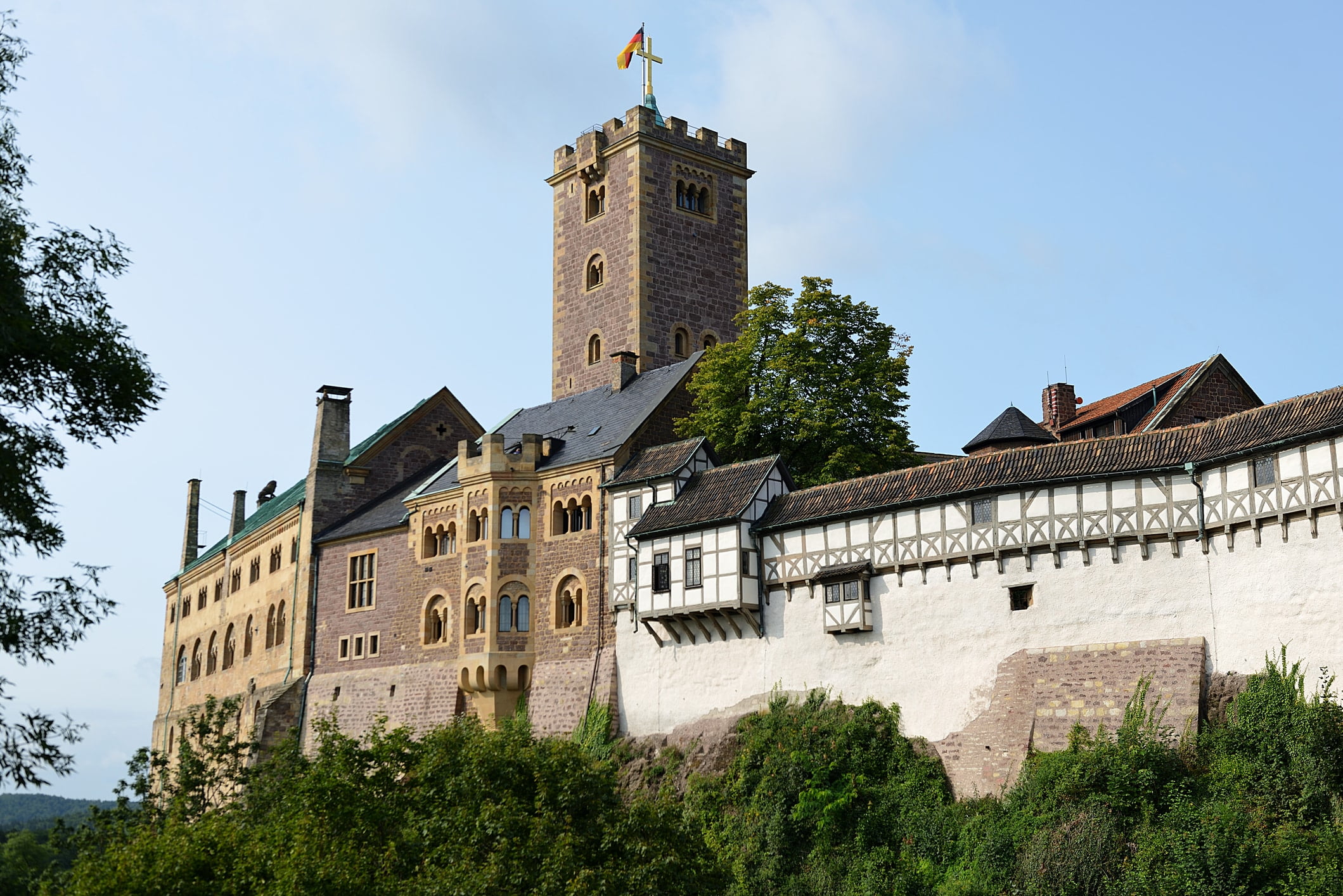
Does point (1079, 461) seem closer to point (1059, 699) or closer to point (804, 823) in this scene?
point (1059, 699)

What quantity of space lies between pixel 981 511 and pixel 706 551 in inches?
315

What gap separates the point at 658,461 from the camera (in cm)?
4256

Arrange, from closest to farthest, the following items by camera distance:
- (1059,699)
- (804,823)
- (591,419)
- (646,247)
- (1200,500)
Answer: (1200,500) → (1059,699) → (804,823) → (591,419) → (646,247)

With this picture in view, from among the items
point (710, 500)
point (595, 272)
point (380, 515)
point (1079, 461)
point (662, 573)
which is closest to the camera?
point (1079, 461)

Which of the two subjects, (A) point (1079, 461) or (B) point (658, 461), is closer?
(A) point (1079, 461)

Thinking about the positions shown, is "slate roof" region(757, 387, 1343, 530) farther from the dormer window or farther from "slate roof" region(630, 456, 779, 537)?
the dormer window

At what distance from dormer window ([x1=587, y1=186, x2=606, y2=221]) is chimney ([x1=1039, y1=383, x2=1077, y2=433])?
18.1 meters

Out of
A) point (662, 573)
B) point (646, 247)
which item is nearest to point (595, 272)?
point (646, 247)

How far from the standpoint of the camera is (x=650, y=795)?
38281 millimetres

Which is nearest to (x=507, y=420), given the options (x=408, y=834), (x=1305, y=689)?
(x=408, y=834)

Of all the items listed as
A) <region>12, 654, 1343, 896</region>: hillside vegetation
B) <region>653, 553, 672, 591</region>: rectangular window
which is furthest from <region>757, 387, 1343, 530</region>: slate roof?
<region>12, 654, 1343, 896</region>: hillside vegetation

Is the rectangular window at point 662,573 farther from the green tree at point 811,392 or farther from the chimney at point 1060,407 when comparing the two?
the chimney at point 1060,407

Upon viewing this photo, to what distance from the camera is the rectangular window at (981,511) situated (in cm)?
3378

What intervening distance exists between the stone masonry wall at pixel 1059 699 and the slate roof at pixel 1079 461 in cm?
379
